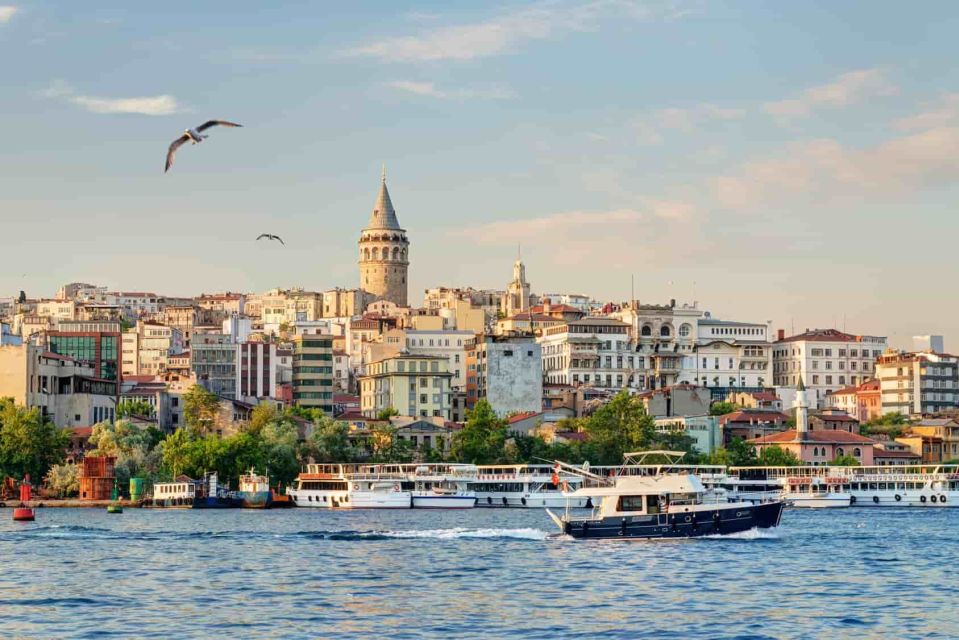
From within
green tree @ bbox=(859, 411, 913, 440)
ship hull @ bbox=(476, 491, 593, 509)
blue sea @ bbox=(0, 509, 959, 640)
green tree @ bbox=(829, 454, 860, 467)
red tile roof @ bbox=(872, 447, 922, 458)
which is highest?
green tree @ bbox=(859, 411, 913, 440)

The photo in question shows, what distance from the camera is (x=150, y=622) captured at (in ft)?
138

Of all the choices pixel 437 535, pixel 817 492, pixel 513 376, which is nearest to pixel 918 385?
pixel 513 376

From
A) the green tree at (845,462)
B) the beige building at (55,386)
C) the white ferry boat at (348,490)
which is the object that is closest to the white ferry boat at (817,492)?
the green tree at (845,462)

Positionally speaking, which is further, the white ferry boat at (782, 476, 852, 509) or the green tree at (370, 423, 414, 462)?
the green tree at (370, 423, 414, 462)

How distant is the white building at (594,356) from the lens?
174875 mm

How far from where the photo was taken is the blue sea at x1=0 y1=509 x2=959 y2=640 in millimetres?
41406

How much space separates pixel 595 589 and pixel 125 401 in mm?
92664

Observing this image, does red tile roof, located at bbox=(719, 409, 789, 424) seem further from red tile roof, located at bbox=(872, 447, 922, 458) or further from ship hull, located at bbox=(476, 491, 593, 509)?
ship hull, located at bbox=(476, 491, 593, 509)

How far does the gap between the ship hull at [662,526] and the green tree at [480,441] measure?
6067cm

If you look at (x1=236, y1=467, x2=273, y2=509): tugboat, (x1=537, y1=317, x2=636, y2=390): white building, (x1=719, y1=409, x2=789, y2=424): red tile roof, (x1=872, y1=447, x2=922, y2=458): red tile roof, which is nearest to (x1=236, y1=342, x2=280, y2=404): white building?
(x1=537, y1=317, x2=636, y2=390): white building

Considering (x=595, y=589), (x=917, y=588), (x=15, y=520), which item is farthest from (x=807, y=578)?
(x=15, y=520)

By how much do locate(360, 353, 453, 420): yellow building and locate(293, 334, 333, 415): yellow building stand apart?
14.8 feet

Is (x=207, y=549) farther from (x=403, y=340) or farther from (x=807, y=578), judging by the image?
(x=403, y=340)

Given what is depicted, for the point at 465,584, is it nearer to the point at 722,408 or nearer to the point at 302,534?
the point at 302,534
